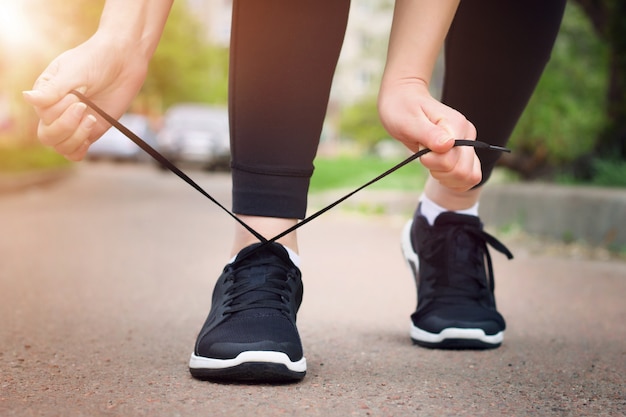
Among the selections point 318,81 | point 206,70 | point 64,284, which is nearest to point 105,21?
point 318,81

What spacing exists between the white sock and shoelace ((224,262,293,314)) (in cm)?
48

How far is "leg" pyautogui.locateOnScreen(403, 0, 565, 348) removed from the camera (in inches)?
72.6

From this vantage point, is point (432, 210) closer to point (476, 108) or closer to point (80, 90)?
point (476, 108)

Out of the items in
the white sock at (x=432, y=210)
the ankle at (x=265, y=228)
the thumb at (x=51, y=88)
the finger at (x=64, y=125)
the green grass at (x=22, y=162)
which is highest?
the green grass at (x=22, y=162)

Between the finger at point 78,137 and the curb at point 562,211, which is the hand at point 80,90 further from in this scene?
the curb at point 562,211

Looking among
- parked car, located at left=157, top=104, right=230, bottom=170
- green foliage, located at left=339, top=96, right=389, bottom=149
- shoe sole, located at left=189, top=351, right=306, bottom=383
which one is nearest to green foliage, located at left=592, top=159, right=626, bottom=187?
shoe sole, located at left=189, top=351, right=306, bottom=383

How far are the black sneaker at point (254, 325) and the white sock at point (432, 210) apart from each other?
44 centimetres

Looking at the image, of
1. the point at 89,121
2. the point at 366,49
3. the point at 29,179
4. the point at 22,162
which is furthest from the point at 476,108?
the point at 366,49

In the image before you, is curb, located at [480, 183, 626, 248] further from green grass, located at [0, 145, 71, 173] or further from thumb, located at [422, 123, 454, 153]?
green grass, located at [0, 145, 71, 173]

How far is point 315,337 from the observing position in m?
1.92

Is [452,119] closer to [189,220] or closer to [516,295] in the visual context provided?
[516,295]

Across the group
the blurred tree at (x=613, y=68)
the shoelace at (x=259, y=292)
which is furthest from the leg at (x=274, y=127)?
the blurred tree at (x=613, y=68)

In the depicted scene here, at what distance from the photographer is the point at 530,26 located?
186 centimetres

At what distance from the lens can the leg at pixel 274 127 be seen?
61.6 inches
